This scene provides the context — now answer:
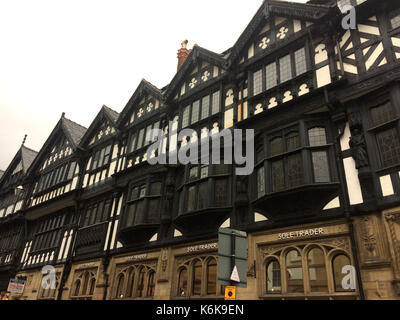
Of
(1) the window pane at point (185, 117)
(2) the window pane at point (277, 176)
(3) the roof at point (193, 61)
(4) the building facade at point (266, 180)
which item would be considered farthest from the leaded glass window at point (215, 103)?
(2) the window pane at point (277, 176)

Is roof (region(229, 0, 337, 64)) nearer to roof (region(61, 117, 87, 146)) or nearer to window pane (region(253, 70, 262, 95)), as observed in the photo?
window pane (region(253, 70, 262, 95))

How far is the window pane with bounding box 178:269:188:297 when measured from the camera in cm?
1451

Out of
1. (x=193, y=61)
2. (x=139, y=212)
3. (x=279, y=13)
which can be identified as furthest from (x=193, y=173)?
(x=279, y=13)

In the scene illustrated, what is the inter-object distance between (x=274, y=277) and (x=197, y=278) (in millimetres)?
3889

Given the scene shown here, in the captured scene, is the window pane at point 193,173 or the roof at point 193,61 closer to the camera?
the window pane at point 193,173

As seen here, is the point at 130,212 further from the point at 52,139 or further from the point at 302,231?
the point at 52,139

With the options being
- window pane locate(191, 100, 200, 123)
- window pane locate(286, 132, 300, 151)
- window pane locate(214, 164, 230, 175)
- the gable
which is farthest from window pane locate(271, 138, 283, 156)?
window pane locate(191, 100, 200, 123)

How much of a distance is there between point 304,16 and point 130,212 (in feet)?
42.9

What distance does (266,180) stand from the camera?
41.9ft

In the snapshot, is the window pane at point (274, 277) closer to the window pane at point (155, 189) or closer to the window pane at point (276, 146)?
the window pane at point (276, 146)

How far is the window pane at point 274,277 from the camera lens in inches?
459

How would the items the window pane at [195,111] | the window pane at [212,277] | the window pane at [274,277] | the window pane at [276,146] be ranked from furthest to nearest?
1. the window pane at [195,111]
2. the window pane at [212,277]
3. the window pane at [276,146]
4. the window pane at [274,277]

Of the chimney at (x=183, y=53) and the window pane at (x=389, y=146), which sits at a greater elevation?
the chimney at (x=183, y=53)

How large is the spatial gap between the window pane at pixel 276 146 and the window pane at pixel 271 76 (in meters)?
2.87
